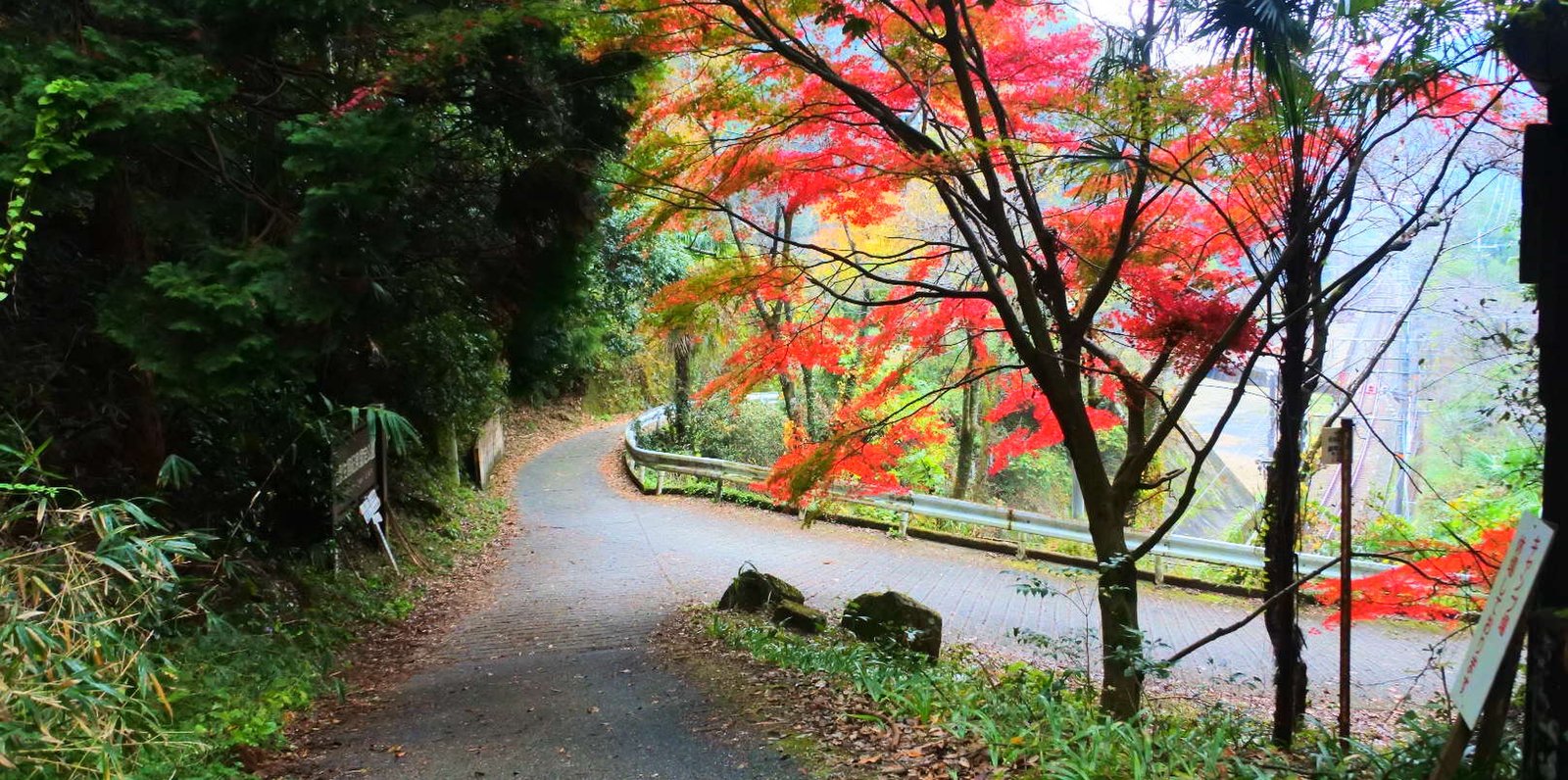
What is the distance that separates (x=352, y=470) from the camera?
308 inches

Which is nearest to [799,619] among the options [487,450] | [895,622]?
[895,622]

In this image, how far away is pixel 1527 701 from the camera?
233 centimetres

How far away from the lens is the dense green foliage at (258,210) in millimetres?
4438

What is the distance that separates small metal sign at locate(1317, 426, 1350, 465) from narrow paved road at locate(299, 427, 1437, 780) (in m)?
1.50

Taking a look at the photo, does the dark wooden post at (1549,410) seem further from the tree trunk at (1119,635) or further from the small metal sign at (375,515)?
the small metal sign at (375,515)

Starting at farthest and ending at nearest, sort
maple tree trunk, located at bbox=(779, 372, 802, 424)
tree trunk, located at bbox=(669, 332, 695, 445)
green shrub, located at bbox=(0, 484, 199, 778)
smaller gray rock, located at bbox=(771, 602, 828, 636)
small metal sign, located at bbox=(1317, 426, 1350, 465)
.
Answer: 1. tree trunk, located at bbox=(669, 332, 695, 445)
2. maple tree trunk, located at bbox=(779, 372, 802, 424)
3. smaller gray rock, located at bbox=(771, 602, 828, 636)
4. small metal sign, located at bbox=(1317, 426, 1350, 465)
5. green shrub, located at bbox=(0, 484, 199, 778)

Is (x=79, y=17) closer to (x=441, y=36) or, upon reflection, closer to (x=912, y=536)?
(x=441, y=36)

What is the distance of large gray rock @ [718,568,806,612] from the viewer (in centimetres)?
829

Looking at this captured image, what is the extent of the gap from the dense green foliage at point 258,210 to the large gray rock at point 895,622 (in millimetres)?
3922

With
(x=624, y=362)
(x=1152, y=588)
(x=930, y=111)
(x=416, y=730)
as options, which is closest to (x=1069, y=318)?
(x=930, y=111)

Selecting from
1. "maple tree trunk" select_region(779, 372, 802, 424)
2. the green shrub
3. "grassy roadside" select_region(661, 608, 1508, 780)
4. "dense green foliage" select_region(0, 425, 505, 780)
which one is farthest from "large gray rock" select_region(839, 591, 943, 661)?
"maple tree trunk" select_region(779, 372, 802, 424)

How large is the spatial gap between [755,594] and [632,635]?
148 cm

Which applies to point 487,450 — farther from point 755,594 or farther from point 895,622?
point 895,622

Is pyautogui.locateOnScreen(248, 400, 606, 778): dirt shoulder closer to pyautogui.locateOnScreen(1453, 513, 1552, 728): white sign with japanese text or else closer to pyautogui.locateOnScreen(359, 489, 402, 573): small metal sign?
pyautogui.locateOnScreen(359, 489, 402, 573): small metal sign
